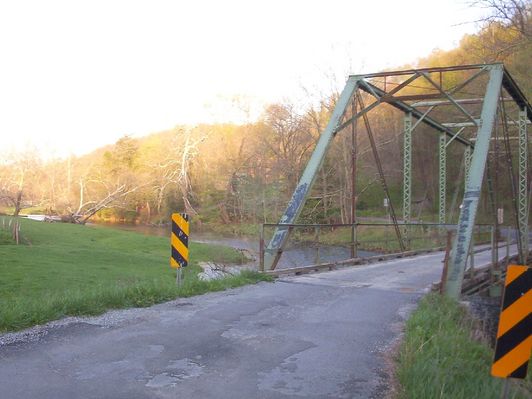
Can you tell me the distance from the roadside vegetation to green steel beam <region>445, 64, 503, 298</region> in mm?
2180

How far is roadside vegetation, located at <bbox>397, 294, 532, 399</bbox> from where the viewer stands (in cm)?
458

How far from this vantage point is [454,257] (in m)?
9.99

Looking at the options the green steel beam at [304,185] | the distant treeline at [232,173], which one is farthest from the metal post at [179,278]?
the distant treeline at [232,173]

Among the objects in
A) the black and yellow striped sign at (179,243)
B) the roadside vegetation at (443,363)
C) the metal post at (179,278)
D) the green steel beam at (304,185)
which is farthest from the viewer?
the green steel beam at (304,185)

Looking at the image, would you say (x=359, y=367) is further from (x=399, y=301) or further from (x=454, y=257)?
(x=454, y=257)

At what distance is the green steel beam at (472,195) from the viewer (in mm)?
9781

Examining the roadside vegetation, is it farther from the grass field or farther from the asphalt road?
the grass field

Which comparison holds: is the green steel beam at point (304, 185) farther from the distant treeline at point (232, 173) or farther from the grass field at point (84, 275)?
the distant treeline at point (232, 173)

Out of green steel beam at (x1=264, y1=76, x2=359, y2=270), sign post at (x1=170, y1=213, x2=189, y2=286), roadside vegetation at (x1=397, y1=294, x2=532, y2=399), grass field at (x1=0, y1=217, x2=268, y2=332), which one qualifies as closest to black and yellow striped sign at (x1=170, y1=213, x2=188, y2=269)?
sign post at (x1=170, y1=213, x2=189, y2=286)

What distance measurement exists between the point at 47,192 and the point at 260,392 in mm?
55416

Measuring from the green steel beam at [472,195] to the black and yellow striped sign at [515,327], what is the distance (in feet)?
17.0

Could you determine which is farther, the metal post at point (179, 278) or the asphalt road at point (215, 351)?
the metal post at point (179, 278)

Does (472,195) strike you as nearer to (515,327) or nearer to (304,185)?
(304,185)

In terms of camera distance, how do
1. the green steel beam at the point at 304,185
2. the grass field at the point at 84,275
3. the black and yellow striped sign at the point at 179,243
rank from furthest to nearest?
the green steel beam at the point at 304,185 → the black and yellow striped sign at the point at 179,243 → the grass field at the point at 84,275
